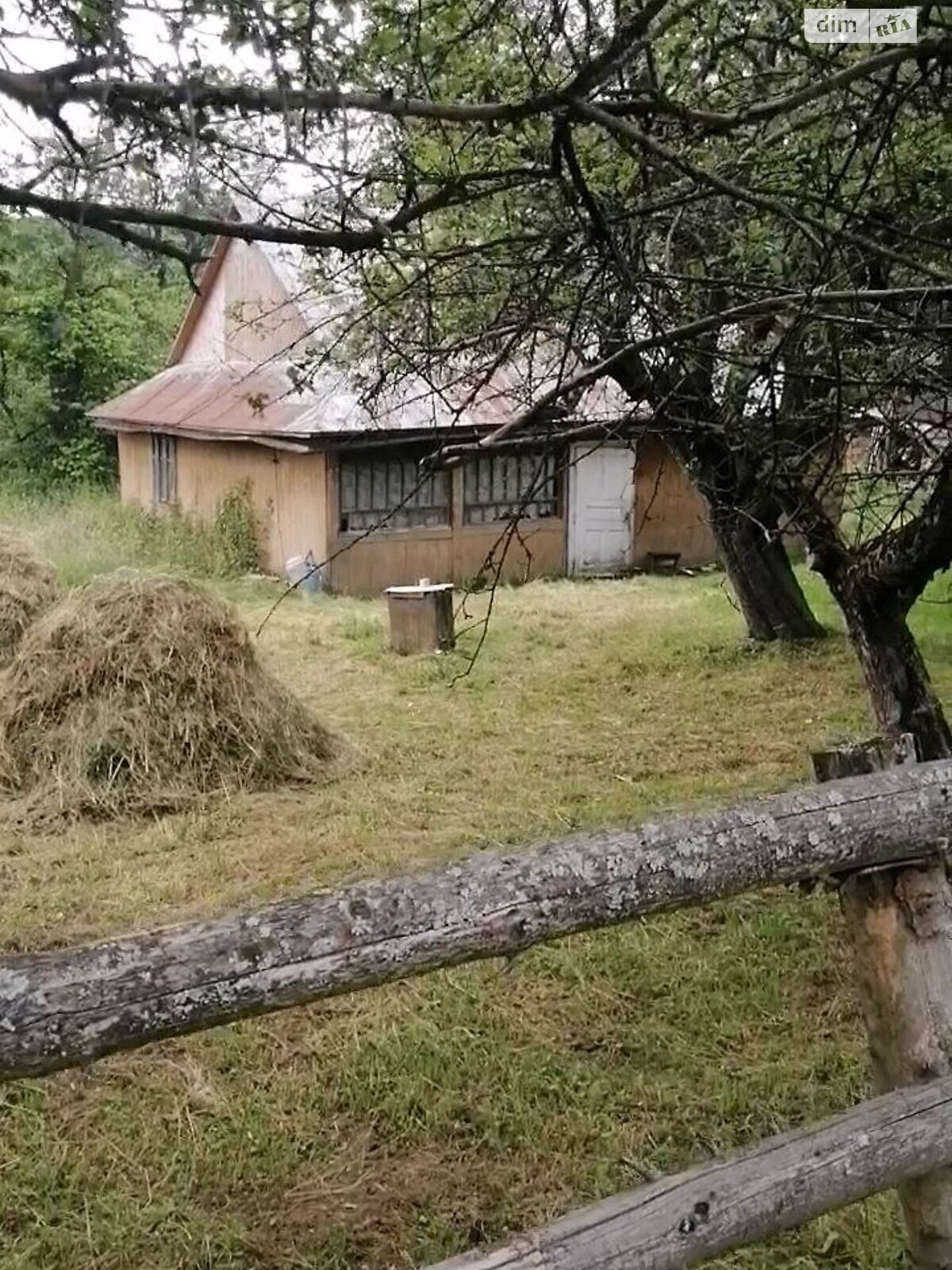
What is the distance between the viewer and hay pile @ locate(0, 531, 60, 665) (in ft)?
27.5

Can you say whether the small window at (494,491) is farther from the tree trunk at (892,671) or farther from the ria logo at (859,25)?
the ria logo at (859,25)

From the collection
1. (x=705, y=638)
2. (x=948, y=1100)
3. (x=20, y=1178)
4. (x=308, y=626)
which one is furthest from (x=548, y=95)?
(x=308, y=626)

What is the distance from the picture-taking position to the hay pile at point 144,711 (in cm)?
598

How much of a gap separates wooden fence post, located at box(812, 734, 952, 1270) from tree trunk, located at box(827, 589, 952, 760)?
3154mm

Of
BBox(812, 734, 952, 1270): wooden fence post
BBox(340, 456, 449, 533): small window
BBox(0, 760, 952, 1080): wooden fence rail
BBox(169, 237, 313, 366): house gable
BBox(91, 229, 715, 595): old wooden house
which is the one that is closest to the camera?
BBox(0, 760, 952, 1080): wooden fence rail

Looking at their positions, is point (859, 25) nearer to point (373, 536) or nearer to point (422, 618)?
point (422, 618)

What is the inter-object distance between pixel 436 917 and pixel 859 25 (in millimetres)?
1950

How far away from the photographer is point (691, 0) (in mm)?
2699

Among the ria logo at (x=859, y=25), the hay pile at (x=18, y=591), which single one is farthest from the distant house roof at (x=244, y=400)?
the ria logo at (x=859, y=25)

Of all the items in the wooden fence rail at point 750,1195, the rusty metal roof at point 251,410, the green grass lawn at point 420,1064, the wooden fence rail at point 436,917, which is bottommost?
the green grass lawn at point 420,1064

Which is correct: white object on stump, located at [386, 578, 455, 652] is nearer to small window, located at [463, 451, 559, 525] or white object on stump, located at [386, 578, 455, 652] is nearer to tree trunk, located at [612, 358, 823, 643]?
tree trunk, located at [612, 358, 823, 643]

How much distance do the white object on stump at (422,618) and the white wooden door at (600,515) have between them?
599 centimetres

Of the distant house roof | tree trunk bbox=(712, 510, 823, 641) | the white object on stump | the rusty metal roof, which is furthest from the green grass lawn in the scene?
the distant house roof

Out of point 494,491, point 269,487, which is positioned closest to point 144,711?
point 269,487
